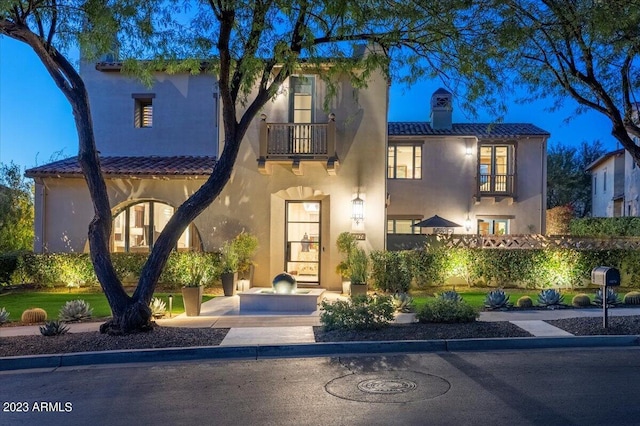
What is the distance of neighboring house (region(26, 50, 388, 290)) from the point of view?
1519cm

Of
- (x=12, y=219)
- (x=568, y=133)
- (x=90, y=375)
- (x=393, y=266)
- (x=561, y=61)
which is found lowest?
(x=90, y=375)

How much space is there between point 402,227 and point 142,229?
39.3ft

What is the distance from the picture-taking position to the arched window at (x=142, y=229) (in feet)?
56.9

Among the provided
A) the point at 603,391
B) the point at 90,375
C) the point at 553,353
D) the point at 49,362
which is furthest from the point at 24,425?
the point at 553,353

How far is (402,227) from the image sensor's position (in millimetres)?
23828

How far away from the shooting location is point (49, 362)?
23.5 ft

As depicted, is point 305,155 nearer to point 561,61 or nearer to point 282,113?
point 282,113

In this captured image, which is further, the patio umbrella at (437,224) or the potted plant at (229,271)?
the patio umbrella at (437,224)

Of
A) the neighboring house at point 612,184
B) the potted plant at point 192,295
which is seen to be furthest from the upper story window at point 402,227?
the potted plant at point 192,295

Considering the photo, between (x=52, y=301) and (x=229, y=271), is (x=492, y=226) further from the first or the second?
(x=52, y=301)

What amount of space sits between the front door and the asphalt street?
8250mm

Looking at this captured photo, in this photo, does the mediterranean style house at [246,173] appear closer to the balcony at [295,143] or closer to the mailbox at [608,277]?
the balcony at [295,143]

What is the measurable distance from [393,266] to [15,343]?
9.64 meters

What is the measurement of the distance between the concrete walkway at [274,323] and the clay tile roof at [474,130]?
530 inches
